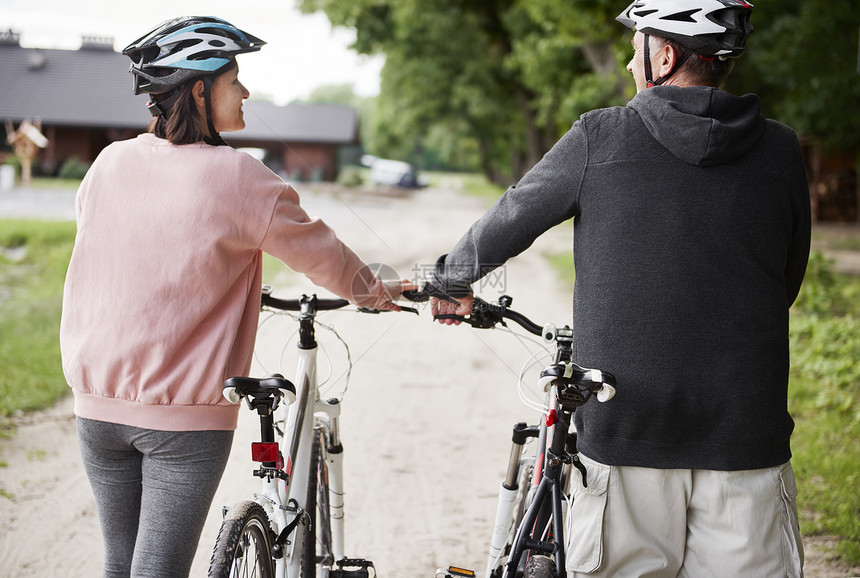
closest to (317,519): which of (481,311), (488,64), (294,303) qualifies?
(294,303)

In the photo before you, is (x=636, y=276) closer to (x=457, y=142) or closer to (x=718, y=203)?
(x=718, y=203)

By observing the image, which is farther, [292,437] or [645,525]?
[292,437]

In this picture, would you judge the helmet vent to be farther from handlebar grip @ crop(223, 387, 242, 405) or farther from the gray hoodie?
handlebar grip @ crop(223, 387, 242, 405)

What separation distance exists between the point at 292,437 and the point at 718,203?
1574 millimetres

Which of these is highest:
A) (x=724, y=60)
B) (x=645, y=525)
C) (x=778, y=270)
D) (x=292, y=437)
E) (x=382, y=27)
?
(x=382, y=27)

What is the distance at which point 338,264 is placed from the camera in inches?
95.6

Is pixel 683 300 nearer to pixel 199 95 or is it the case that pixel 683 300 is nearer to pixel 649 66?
pixel 649 66

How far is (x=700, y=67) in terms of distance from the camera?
83.3 inches

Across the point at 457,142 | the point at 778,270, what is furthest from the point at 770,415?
the point at 457,142

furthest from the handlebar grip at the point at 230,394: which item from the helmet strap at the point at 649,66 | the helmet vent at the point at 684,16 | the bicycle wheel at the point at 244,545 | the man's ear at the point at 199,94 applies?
the helmet vent at the point at 684,16

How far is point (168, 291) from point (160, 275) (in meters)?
0.05

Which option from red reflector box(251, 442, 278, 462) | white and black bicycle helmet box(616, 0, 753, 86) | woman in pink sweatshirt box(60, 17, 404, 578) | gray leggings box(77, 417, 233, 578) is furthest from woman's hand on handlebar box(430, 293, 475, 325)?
white and black bicycle helmet box(616, 0, 753, 86)

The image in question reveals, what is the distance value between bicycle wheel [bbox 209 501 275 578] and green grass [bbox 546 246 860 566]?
310 cm

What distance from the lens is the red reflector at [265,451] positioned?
232 cm
